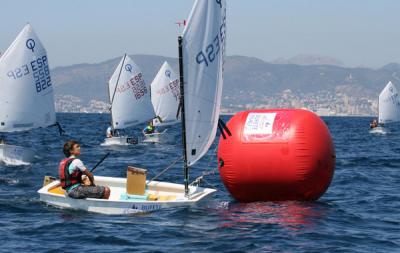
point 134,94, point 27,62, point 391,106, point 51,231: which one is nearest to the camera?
point 51,231

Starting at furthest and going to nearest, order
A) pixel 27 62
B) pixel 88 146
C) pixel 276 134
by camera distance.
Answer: pixel 88 146, pixel 27 62, pixel 276 134

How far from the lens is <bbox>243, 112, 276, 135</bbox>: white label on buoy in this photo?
1830 cm

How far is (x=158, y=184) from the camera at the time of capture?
20.1 metres

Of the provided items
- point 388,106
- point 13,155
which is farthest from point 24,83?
point 388,106

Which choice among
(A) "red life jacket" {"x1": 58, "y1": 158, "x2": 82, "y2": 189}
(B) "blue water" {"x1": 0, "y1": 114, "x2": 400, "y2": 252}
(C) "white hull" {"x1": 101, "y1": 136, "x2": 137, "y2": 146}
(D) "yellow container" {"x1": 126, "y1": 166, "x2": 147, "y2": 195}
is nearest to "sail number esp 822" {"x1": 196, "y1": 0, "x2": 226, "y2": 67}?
(D) "yellow container" {"x1": 126, "y1": 166, "x2": 147, "y2": 195}

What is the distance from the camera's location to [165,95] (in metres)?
59.1

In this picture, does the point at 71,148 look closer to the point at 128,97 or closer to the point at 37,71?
the point at 37,71

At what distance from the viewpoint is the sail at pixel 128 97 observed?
50062mm

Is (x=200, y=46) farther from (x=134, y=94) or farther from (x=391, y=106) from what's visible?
(x=391, y=106)

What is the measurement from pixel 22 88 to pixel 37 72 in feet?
3.74

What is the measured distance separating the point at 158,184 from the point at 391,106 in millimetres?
63662

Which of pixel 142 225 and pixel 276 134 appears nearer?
pixel 142 225

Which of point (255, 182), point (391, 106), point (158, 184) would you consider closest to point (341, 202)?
point (255, 182)

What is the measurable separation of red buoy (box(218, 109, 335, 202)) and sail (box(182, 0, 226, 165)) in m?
0.67
